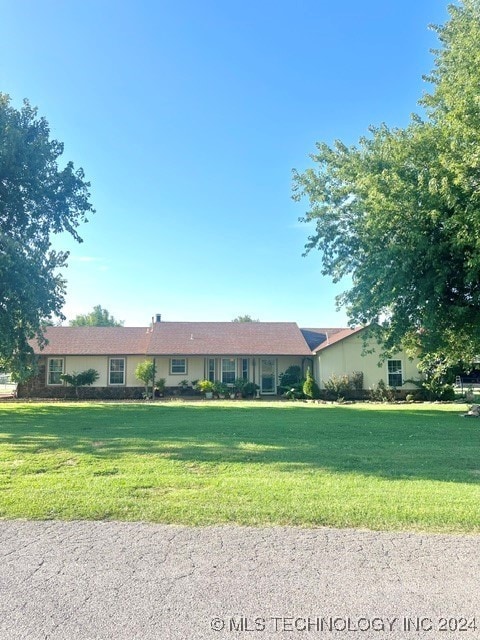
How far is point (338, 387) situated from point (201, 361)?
355 inches

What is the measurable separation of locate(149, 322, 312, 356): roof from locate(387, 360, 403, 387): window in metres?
5.11

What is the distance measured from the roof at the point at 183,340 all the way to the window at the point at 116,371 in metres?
0.62

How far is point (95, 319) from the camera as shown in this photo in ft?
288

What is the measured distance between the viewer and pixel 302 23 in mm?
12297

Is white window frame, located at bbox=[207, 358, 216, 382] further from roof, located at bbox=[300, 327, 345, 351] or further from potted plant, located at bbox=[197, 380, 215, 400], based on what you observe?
roof, located at bbox=[300, 327, 345, 351]

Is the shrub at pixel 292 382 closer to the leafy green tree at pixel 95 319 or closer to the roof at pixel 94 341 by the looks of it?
the roof at pixel 94 341

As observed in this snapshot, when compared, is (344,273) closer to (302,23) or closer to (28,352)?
(302,23)

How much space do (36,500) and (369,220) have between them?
1303 cm

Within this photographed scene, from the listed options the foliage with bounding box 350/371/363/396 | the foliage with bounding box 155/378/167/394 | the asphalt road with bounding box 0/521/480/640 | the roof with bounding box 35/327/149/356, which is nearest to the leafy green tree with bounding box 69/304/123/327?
the roof with bounding box 35/327/149/356

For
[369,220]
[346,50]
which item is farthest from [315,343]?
[346,50]

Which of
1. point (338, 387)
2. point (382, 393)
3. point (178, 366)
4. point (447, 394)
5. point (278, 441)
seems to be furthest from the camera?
point (178, 366)

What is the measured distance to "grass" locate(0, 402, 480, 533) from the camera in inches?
199

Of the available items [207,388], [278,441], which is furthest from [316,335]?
[278,441]

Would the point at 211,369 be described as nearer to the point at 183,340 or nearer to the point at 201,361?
the point at 201,361
